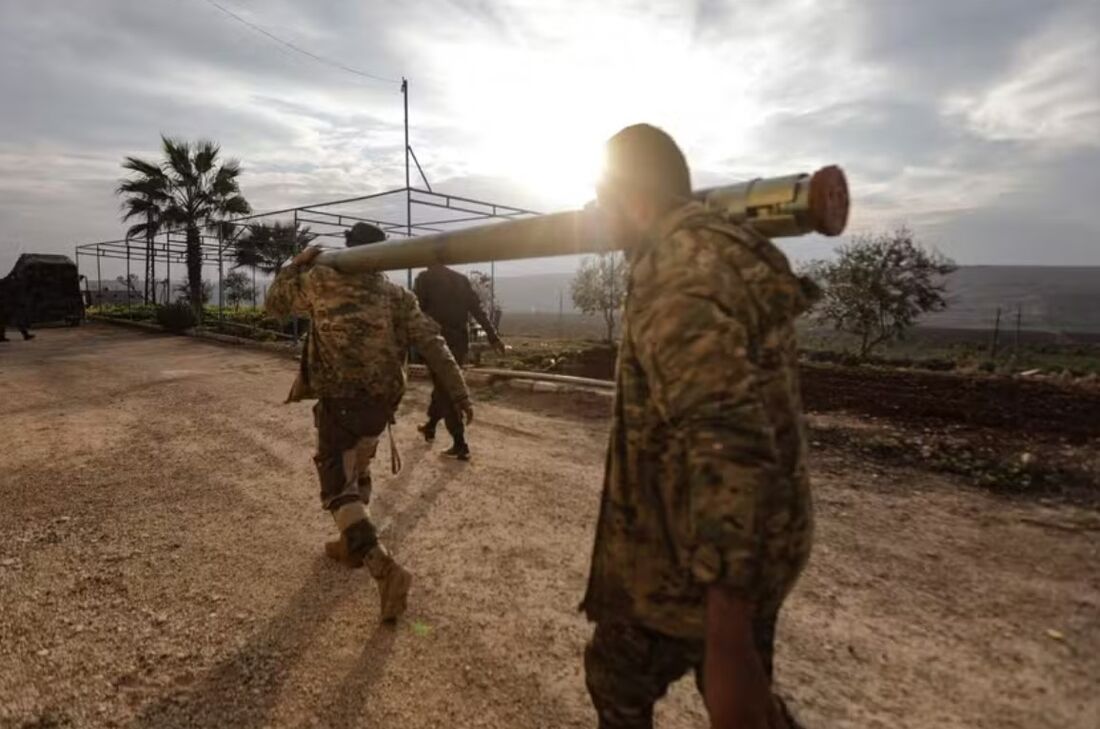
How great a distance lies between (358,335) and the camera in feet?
11.7

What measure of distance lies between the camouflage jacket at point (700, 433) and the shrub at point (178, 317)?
22.2m

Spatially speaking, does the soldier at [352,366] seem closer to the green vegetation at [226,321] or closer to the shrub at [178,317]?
the green vegetation at [226,321]

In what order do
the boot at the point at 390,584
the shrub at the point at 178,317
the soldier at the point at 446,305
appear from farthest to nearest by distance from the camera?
the shrub at the point at 178,317, the soldier at the point at 446,305, the boot at the point at 390,584

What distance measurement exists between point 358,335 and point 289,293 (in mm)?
646

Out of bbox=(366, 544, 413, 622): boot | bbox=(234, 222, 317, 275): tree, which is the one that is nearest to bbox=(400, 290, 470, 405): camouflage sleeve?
bbox=(366, 544, 413, 622): boot

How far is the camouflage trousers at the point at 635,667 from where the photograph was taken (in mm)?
1586

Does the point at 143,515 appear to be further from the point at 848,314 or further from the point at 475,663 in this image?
the point at 848,314

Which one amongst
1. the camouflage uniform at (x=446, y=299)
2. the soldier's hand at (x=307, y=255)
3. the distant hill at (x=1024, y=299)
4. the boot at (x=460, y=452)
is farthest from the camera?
the distant hill at (x=1024, y=299)

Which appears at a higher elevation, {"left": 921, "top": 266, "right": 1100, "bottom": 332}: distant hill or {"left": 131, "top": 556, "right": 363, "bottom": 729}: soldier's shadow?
{"left": 921, "top": 266, "right": 1100, "bottom": 332}: distant hill

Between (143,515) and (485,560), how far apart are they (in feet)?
9.15

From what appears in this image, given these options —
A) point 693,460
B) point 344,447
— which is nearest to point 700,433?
point 693,460

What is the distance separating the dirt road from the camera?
2.67 metres

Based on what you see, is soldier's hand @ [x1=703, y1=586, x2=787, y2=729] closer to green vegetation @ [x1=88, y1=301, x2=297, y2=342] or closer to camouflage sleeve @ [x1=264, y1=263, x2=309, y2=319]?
camouflage sleeve @ [x1=264, y1=263, x2=309, y2=319]

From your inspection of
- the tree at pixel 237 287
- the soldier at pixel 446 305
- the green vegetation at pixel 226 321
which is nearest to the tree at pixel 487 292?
the green vegetation at pixel 226 321
